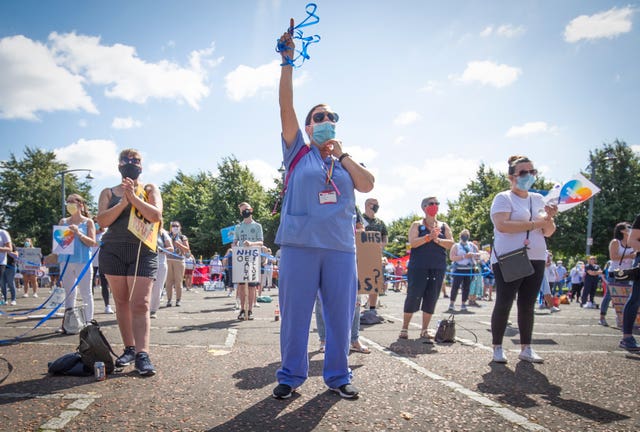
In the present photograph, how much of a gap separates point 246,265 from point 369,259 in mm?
3516

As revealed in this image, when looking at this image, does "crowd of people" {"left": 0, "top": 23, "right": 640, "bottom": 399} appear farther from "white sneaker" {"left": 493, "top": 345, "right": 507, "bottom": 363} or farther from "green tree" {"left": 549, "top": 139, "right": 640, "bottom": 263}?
"green tree" {"left": 549, "top": 139, "right": 640, "bottom": 263}

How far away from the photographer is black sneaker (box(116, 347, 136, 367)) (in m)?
4.12

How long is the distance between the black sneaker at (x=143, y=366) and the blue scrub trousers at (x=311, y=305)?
139 cm

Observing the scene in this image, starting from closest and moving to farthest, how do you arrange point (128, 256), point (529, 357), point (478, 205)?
point (128, 256)
point (529, 357)
point (478, 205)

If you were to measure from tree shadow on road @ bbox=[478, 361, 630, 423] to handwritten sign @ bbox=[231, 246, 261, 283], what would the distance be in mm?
5055

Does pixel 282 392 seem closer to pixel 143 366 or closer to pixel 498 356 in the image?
pixel 143 366

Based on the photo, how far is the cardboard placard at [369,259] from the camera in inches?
223

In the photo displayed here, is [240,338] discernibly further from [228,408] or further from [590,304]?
[590,304]

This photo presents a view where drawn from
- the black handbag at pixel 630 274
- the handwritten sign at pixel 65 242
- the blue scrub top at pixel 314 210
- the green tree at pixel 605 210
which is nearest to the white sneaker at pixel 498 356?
the blue scrub top at pixel 314 210

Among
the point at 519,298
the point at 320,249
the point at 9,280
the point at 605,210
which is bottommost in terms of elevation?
the point at 9,280

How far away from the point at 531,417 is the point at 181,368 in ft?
10.4

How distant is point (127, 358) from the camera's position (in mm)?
4199

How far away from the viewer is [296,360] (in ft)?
10.8

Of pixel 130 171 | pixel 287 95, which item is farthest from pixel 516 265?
pixel 130 171
